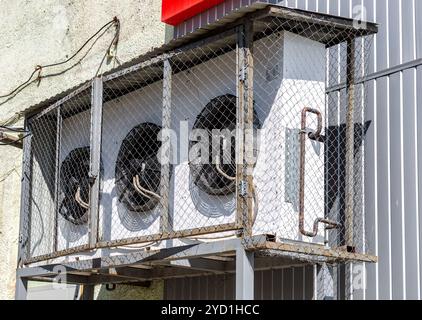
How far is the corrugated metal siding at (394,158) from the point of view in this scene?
276 inches

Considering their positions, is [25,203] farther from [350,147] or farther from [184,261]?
[350,147]

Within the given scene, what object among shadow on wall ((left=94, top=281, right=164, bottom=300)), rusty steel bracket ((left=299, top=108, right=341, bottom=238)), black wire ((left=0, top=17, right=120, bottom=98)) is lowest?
shadow on wall ((left=94, top=281, right=164, bottom=300))

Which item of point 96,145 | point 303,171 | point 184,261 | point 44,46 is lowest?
point 184,261

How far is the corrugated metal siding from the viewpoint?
700 cm

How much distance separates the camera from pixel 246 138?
22.2ft

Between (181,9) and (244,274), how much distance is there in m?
3.54

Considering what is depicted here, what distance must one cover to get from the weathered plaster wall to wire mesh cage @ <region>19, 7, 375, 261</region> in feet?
4.07

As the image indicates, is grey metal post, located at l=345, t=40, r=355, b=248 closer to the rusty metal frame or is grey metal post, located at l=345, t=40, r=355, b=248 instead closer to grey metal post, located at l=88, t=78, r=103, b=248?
the rusty metal frame

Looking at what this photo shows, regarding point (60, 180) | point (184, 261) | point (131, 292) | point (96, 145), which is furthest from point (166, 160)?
point (131, 292)

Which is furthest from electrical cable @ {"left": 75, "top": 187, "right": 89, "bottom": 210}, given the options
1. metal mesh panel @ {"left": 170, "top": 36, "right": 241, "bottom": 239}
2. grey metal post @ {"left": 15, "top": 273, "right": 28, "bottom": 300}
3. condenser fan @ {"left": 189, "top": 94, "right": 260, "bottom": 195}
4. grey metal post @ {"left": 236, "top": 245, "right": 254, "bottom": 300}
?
grey metal post @ {"left": 236, "top": 245, "right": 254, "bottom": 300}

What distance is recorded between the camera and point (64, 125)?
393 inches
